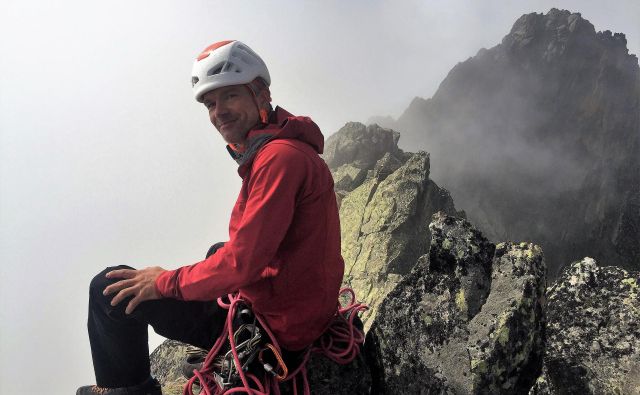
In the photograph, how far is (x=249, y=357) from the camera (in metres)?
4.83

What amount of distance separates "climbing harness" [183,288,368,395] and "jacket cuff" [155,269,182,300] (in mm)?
908

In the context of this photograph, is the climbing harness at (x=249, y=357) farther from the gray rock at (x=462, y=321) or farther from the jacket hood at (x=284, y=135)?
the jacket hood at (x=284, y=135)

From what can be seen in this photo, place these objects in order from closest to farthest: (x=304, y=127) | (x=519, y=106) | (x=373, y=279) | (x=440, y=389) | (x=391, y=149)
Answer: (x=304, y=127)
(x=440, y=389)
(x=373, y=279)
(x=391, y=149)
(x=519, y=106)

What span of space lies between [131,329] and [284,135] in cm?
335

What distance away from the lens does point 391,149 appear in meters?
76.9

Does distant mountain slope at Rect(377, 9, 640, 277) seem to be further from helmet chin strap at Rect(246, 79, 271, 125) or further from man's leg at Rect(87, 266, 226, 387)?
helmet chin strap at Rect(246, 79, 271, 125)

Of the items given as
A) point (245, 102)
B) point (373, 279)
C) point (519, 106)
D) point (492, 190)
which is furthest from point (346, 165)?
point (519, 106)

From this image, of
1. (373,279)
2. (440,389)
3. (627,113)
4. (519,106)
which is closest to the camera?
(440,389)

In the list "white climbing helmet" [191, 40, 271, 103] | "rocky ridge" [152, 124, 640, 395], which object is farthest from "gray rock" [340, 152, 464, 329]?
"white climbing helmet" [191, 40, 271, 103]

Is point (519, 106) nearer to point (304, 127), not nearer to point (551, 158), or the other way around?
point (551, 158)

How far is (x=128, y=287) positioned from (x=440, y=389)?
410 centimetres

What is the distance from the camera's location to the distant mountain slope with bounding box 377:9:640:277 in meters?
114

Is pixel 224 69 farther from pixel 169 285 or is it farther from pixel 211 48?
pixel 169 285

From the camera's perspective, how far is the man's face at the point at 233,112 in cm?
497
